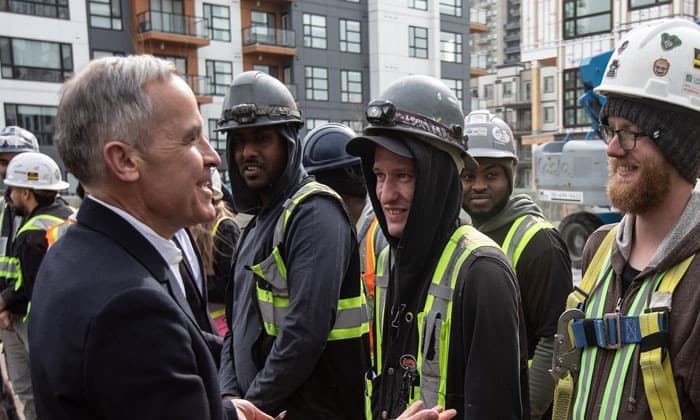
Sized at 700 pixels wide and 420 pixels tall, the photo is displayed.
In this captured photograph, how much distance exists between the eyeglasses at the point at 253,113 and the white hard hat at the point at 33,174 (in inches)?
123

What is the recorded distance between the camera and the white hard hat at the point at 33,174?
5695mm

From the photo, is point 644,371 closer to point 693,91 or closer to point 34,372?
point 693,91

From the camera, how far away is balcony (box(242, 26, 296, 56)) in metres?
34.6

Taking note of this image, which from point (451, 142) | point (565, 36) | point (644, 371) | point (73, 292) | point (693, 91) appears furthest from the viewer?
point (565, 36)

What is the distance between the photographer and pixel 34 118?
1124 inches

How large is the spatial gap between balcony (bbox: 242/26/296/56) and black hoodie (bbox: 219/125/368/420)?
32.7 metres

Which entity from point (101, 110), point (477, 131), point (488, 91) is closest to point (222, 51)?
point (477, 131)

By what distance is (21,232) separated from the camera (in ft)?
17.8

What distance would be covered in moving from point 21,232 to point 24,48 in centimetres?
2750

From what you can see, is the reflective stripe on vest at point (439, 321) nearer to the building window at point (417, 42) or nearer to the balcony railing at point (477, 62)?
the building window at point (417, 42)

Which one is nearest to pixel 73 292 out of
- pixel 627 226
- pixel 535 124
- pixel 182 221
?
pixel 182 221

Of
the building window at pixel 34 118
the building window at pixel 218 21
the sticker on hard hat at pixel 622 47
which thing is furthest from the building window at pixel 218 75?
the sticker on hard hat at pixel 622 47

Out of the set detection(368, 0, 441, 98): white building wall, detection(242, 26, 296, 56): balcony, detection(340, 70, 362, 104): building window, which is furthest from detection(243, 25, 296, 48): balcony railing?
detection(368, 0, 441, 98): white building wall

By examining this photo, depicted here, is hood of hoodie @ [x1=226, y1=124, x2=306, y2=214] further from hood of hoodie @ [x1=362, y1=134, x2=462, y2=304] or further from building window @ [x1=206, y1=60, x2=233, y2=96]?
building window @ [x1=206, y1=60, x2=233, y2=96]
